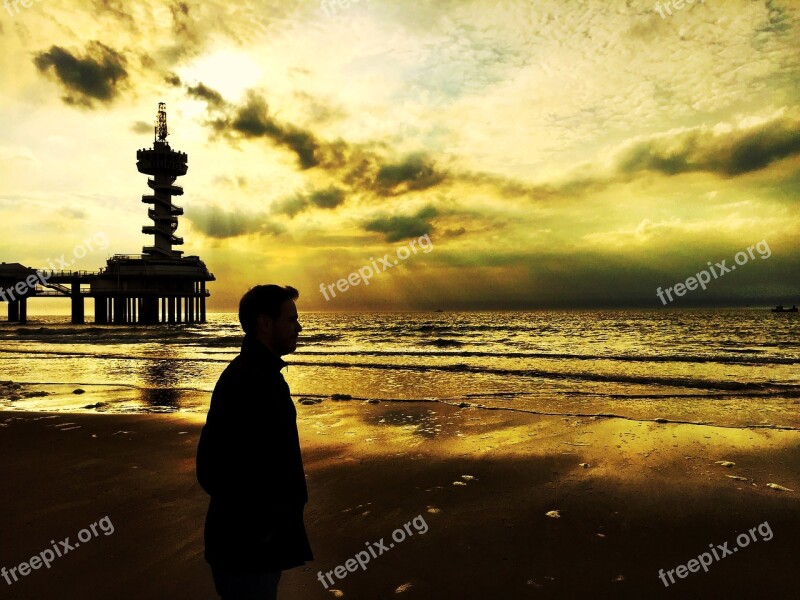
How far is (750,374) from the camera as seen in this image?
62.1 feet

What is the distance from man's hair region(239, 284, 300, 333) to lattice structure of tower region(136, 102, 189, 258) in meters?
72.7

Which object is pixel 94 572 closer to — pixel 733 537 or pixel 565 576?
pixel 565 576

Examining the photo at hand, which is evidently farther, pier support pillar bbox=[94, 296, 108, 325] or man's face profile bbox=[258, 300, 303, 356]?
pier support pillar bbox=[94, 296, 108, 325]

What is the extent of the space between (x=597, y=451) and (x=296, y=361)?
62.1 ft

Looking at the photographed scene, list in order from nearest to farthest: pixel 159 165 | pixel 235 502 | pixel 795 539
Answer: pixel 235 502 < pixel 795 539 < pixel 159 165

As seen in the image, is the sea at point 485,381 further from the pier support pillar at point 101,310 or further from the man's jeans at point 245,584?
the pier support pillar at point 101,310

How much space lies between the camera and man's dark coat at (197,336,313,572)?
7.14 feet

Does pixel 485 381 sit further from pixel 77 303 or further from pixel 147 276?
pixel 77 303

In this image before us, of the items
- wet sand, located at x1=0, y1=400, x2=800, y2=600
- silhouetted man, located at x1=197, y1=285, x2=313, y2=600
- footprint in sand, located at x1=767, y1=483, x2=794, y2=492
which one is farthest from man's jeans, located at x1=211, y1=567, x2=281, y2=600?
footprint in sand, located at x1=767, y1=483, x2=794, y2=492

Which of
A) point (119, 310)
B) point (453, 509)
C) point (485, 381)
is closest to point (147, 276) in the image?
point (119, 310)


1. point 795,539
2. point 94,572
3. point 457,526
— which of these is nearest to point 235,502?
point 94,572

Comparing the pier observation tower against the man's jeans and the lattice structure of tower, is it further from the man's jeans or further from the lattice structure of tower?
the man's jeans

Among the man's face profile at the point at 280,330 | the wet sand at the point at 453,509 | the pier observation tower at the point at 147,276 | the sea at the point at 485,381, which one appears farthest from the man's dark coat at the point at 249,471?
the pier observation tower at the point at 147,276

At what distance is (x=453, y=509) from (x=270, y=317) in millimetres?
3549
